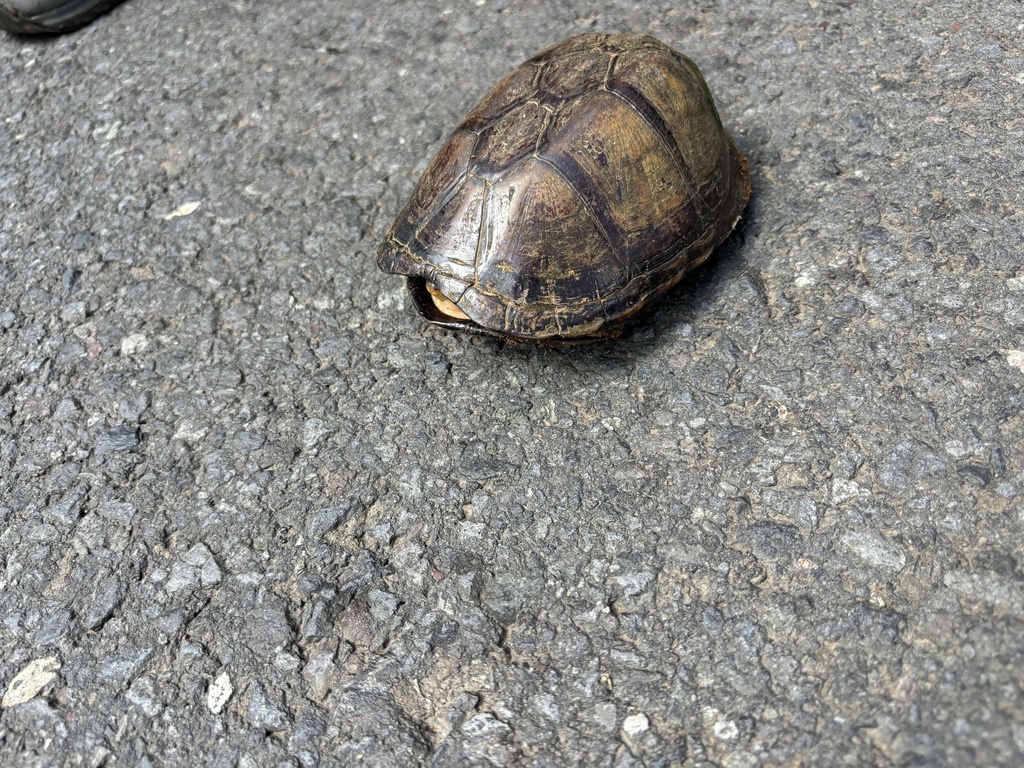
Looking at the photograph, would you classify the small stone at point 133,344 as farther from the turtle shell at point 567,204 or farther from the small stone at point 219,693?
the small stone at point 219,693

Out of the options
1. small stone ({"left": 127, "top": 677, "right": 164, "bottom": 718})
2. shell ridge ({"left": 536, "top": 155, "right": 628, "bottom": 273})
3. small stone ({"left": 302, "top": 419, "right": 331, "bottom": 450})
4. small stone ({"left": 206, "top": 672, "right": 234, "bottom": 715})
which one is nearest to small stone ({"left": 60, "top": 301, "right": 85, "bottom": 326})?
small stone ({"left": 302, "top": 419, "right": 331, "bottom": 450})

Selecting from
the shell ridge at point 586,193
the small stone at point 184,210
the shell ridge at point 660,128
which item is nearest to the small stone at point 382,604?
the shell ridge at point 586,193

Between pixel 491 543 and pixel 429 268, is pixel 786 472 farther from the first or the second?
pixel 429 268

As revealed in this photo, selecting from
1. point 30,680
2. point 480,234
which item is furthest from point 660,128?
point 30,680

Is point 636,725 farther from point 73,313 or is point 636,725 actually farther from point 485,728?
point 73,313

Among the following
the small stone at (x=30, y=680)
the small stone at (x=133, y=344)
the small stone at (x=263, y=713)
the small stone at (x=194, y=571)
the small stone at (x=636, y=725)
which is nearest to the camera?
the small stone at (x=636, y=725)

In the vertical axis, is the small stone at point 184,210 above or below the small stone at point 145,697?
above

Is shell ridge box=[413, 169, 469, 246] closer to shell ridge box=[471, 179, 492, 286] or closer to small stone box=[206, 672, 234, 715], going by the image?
shell ridge box=[471, 179, 492, 286]
